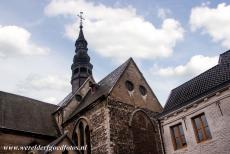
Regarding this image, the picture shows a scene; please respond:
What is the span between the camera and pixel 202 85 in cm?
1304

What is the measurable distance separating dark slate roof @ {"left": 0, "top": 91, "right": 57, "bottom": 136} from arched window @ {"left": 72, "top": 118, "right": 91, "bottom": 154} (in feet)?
7.21

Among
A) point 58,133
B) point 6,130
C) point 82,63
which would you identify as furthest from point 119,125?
point 82,63

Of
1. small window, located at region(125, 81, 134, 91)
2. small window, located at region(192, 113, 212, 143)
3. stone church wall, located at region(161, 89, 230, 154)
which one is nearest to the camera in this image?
stone church wall, located at region(161, 89, 230, 154)

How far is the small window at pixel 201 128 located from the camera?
38.5 ft

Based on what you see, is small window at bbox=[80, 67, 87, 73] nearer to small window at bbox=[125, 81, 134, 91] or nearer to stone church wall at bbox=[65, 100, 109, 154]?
small window at bbox=[125, 81, 134, 91]

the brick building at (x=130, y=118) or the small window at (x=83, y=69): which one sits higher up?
the small window at (x=83, y=69)

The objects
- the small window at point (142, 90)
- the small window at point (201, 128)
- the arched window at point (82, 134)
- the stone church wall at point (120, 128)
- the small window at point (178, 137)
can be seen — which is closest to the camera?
the small window at point (201, 128)

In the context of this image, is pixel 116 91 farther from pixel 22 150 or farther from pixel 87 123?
pixel 22 150

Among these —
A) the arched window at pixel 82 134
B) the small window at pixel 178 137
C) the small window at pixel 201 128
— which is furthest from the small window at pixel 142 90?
the small window at pixel 201 128

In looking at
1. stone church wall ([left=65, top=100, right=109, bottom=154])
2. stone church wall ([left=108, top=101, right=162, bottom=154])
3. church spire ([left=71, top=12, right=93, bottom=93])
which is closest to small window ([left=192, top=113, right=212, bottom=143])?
stone church wall ([left=108, top=101, right=162, bottom=154])

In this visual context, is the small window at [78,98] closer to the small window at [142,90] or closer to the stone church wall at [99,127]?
the stone church wall at [99,127]

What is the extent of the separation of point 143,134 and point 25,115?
367 inches

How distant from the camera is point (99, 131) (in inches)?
612

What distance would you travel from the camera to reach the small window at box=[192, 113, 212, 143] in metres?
11.7
